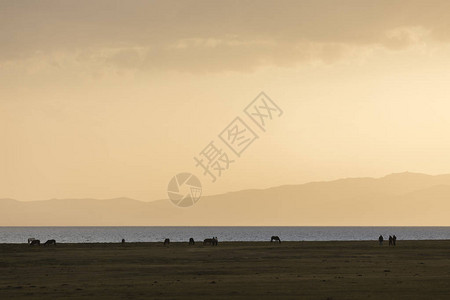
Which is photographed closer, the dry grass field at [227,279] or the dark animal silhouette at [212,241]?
the dry grass field at [227,279]

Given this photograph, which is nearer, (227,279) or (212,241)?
(227,279)

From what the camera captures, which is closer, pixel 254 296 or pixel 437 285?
pixel 254 296

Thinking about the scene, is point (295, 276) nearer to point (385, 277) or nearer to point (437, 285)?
point (385, 277)

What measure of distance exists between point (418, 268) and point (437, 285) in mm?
12063

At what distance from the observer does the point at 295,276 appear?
40.1 meters

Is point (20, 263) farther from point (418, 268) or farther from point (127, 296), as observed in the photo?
point (418, 268)

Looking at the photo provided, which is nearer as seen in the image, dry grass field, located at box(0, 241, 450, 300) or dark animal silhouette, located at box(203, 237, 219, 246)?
dry grass field, located at box(0, 241, 450, 300)

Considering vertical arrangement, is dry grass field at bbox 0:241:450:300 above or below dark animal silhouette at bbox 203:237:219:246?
below

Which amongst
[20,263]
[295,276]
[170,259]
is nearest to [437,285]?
[295,276]

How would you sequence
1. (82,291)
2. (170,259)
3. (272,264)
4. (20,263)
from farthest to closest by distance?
(170,259) → (20,263) → (272,264) → (82,291)

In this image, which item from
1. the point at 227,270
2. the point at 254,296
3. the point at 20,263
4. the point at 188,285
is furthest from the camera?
the point at 20,263

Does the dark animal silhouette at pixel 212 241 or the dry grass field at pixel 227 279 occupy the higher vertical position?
the dark animal silhouette at pixel 212 241

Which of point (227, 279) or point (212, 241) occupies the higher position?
point (212, 241)

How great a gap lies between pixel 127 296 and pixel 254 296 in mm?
5788
